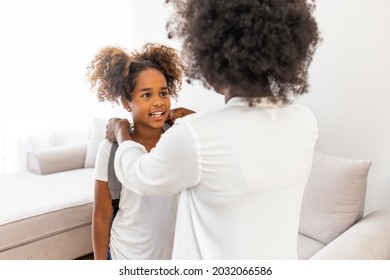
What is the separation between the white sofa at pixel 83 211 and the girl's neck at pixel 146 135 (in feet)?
2.32

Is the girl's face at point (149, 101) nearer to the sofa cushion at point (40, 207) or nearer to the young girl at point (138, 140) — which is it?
the young girl at point (138, 140)

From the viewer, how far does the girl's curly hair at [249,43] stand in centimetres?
72

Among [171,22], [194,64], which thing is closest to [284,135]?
[194,64]

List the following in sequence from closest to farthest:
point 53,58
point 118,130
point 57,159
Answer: point 118,130, point 57,159, point 53,58

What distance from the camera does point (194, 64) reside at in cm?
81

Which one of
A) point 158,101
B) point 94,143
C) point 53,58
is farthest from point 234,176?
point 53,58

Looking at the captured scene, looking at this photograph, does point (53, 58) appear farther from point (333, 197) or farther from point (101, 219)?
point (333, 197)

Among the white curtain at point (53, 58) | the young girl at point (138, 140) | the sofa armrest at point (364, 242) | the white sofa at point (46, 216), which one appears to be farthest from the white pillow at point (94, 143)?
the sofa armrest at point (364, 242)

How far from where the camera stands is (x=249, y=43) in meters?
0.71

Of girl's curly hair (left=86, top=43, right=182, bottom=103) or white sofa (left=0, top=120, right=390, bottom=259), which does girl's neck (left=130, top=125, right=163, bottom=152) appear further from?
white sofa (left=0, top=120, right=390, bottom=259)

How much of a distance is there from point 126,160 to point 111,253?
462 millimetres

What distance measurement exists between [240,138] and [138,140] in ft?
1.89

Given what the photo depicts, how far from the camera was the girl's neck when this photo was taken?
1.25 meters
